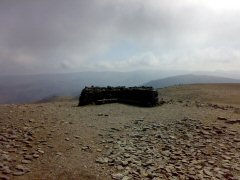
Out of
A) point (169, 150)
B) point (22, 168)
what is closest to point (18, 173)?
point (22, 168)

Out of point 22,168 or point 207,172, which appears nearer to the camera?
point 22,168

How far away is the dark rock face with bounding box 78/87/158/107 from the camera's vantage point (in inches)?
932

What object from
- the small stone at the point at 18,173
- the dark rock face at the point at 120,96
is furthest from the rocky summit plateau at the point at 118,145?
the dark rock face at the point at 120,96

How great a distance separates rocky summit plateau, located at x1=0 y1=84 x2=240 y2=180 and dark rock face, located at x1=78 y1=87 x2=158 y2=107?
4.52m

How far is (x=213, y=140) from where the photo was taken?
14547 millimetres

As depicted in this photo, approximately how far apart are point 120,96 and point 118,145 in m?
11.5

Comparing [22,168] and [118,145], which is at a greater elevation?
[118,145]

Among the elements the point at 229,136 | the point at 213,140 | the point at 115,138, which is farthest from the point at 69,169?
the point at 229,136

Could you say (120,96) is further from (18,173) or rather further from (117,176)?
(18,173)

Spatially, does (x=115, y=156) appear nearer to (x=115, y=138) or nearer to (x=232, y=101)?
(x=115, y=138)

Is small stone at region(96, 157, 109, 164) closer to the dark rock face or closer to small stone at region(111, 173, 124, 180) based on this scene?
small stone at region(111, 173, 124, 180)

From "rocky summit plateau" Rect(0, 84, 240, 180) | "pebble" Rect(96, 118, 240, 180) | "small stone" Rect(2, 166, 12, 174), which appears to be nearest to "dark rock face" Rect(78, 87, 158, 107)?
"rocky summit plateau" Rect(0, 84, 240, 180)

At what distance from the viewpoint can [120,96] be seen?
2488cm

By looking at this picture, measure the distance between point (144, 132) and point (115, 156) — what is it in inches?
129
